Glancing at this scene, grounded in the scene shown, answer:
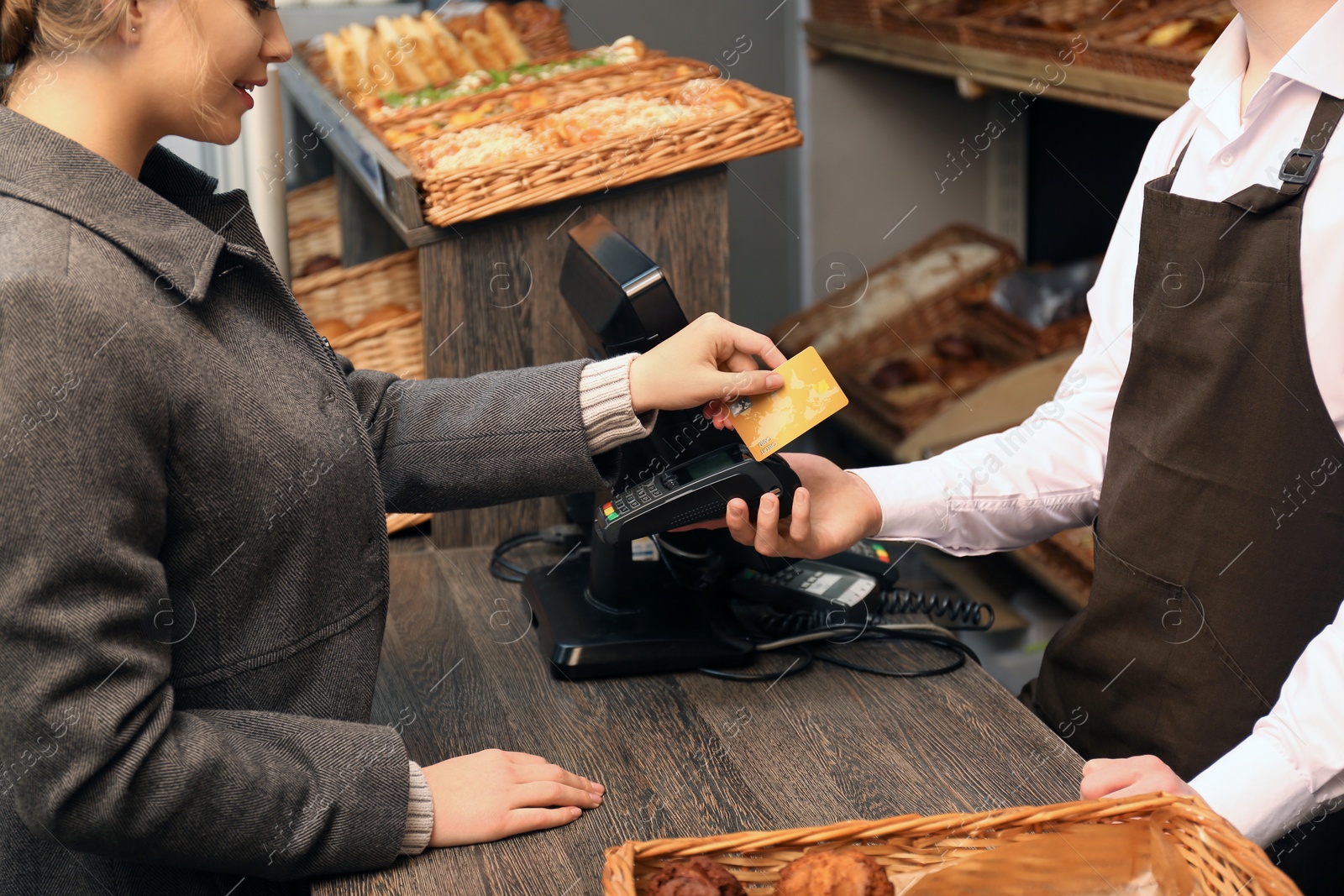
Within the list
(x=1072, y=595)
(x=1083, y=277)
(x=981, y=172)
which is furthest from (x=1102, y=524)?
(x=981, y=172)

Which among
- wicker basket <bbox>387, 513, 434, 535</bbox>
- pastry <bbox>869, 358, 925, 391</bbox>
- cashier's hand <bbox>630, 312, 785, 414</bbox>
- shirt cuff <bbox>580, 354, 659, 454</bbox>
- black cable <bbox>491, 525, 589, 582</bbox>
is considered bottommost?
pastry <bbox>869, 358, 925, 391</bbox>

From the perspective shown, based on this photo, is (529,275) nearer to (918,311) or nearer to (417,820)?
(417,820)

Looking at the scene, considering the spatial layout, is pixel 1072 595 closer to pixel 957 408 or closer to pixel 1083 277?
pixel 957 408

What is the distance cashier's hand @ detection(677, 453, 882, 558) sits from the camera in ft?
3.94

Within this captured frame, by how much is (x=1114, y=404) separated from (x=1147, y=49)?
0.96 meters

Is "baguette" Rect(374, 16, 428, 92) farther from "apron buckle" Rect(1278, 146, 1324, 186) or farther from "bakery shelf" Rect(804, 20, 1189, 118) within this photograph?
"apron buckle" Rect(1278, 146, 1324, 186)

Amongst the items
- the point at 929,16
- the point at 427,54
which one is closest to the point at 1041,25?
the point at 929,16

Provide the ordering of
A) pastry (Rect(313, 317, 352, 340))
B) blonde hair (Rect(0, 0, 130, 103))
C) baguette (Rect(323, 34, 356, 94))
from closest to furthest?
1. blonde hair (Rect(0, 0, 130, 103))
2. pastry (Rect(313, 317, 352, 340))
3. baguette (Rect(323, 34, 356, 94))

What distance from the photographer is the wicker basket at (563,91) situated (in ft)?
6.52

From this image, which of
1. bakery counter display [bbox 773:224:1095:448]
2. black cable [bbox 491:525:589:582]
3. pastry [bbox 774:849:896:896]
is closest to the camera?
pastry [bbox 774:849:896:896]

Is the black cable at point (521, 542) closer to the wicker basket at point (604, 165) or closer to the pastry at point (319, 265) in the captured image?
the wicker basket at point (604, 165)

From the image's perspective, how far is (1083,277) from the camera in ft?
9.93

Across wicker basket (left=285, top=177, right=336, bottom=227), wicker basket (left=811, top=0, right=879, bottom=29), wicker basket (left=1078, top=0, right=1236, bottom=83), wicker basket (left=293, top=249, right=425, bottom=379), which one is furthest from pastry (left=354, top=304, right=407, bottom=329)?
wicker basket (left=811, top=0, right=879, bottom=29)

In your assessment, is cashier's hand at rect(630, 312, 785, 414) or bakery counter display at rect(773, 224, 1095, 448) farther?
bakery counter display at rect(773, 224, 1095, 448)
